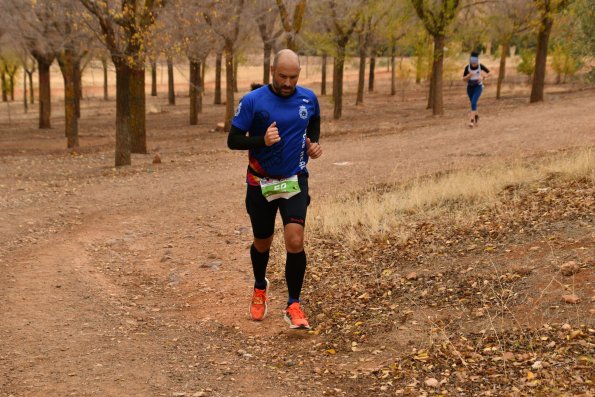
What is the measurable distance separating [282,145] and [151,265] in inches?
129

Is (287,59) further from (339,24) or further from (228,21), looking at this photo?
(339,24)

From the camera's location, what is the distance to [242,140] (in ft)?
16.0

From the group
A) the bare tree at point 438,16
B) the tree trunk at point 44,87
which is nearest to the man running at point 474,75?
the bare tree at point 438,16

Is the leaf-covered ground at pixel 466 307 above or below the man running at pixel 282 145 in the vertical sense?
below

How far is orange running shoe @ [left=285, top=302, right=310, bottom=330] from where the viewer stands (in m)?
5.18

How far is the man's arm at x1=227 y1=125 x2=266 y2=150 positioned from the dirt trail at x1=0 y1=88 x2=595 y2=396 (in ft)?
5.04

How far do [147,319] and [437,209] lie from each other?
14.0 ft

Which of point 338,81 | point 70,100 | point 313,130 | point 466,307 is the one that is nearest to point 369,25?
point 338,81

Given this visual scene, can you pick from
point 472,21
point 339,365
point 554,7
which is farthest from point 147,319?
point 472,21

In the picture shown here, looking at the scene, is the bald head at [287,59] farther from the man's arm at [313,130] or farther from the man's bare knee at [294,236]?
the man's bare knee at [294,236]

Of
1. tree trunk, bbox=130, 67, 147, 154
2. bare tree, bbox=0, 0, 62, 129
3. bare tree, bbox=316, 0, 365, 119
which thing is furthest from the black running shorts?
bare tree, bbox=316, 0, 365, 119

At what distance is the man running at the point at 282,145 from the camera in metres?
4.86

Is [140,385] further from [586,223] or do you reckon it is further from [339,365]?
[586,223]

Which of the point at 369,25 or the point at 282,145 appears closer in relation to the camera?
the point at 282,145
